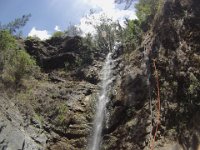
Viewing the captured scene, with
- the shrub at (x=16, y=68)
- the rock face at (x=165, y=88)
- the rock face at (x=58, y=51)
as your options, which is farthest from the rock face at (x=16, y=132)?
the rock face at (x=58, y=51)

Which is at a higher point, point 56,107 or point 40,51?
point 40,51

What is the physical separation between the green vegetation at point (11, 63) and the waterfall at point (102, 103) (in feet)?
13.6

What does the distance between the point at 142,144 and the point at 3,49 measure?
28.5 feet

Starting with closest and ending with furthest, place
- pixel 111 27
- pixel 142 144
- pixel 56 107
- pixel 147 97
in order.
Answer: pixel 142 144 < pixel 147 97 < pixel 56 107 < pixel 111 27

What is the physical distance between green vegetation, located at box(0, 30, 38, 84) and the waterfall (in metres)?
4.13

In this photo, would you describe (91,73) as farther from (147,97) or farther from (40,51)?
(147,97)

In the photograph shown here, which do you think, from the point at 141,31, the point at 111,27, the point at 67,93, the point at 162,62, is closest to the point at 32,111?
the point at 67,93

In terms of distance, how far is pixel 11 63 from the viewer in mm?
16922

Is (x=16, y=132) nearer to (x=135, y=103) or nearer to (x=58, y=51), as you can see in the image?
(x=135, y=103)

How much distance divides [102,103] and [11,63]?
193 inches

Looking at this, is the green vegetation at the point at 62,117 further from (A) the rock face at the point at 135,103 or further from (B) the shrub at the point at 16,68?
(B) the shrub at the point at 16,68

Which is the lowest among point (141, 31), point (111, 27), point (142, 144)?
point (142, 144)

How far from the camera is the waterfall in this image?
15.3 metres

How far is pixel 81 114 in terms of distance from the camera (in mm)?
17141
